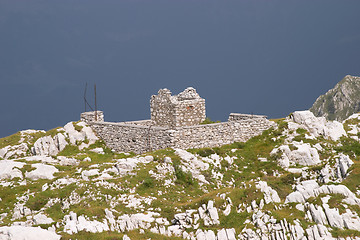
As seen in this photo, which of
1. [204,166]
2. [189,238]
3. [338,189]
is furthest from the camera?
[204,166]

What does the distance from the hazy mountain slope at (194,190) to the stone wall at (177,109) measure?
21.0 ft

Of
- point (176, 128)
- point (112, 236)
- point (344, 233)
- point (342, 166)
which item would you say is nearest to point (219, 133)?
point (176, 128)

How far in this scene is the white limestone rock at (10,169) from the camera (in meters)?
31.3

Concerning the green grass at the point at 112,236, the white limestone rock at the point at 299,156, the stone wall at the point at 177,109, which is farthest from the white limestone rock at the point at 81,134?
the green grass at the point at 112,236

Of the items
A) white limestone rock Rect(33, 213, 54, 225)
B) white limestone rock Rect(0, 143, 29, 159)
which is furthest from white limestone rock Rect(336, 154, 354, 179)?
white limestone rock Rect(0, 143, 29, 159)

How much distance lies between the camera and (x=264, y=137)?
39.5 m

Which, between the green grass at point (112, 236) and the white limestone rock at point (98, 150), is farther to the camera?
the white limestone rock at point (98, 150)

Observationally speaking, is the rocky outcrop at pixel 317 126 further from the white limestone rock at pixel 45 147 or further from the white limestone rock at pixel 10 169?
the white limestone rock at pixel 10 169

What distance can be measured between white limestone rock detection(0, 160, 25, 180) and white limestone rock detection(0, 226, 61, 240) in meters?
9.96

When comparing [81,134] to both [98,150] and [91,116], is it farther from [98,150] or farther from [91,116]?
[98,150]

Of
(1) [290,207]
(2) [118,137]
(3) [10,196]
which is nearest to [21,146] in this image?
(2) [118,137]

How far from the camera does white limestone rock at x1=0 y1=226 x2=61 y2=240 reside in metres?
21.4

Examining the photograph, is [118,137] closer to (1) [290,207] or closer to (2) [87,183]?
(2) [87,183]

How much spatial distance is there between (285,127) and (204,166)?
12.0 metres
